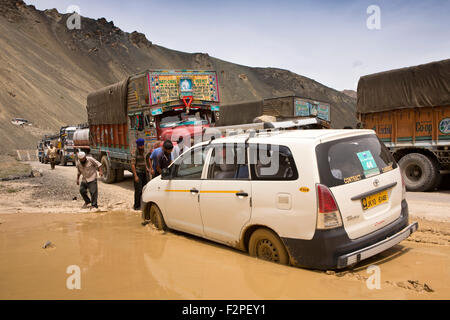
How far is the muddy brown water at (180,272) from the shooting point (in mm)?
3627

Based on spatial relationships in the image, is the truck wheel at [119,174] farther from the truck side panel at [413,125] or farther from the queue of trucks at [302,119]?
the truck side panel at [413,125]

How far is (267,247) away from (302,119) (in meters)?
7.28

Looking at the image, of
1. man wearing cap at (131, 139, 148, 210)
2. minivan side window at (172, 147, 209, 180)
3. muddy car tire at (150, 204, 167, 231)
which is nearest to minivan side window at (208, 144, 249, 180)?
minivan side window at (172, 147, 209, 180)

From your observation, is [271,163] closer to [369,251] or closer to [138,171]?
[369,251]

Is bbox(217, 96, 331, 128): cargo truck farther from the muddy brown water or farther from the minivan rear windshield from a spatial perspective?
the minivan rear windshield

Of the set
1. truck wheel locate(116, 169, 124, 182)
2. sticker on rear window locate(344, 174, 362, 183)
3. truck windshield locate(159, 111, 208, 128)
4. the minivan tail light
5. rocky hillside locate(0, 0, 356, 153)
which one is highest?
rocky hillside locate(0, 0, 356, 153)

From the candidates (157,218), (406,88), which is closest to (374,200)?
(157,218)

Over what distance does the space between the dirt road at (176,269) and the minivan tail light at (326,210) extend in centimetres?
58

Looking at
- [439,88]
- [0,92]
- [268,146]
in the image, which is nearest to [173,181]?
[268,146]

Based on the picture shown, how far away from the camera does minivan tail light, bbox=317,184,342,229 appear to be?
12.1ft

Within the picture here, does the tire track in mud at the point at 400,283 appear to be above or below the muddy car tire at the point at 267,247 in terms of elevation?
below

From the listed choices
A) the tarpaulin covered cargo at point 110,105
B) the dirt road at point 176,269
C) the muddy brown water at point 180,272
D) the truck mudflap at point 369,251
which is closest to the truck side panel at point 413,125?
the dirt road at point 176,269

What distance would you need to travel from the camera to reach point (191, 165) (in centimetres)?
548
